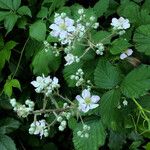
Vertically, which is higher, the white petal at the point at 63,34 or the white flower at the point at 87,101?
the white petal at the point at 63,34

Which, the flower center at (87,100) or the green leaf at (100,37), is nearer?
the flower center at (87,100)

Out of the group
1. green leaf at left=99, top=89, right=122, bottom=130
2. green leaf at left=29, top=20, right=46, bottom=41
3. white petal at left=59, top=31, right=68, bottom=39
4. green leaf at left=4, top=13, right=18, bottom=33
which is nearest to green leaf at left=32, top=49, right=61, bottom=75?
green leaf at left=29, top=20, right=46, bottom=41

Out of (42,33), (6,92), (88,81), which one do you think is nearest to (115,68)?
(88,81)

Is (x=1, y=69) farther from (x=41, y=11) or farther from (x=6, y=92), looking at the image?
(x=41, y=11)

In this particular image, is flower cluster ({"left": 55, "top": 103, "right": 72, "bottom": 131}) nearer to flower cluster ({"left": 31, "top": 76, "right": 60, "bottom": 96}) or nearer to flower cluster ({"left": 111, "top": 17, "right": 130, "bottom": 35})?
flower cluster ({"left": 31, "top": 76, "right": 60, "bottom": 96})

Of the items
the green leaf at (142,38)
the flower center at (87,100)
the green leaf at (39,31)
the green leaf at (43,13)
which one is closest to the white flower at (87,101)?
the flower center at (87,100)

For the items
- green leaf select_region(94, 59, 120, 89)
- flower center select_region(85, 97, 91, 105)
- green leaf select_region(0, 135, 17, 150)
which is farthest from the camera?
green leaf select_region(0, 135, 17, 150)

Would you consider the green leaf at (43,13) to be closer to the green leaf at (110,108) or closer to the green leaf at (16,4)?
the green leaf at (16,4)
